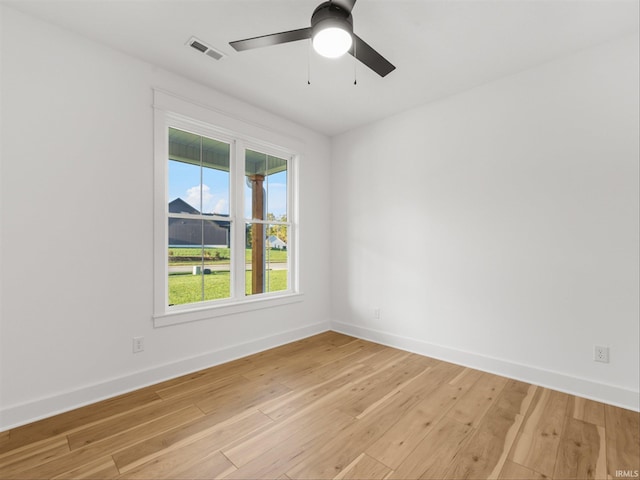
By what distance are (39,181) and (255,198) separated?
1969 millimetres

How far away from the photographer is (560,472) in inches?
64.2

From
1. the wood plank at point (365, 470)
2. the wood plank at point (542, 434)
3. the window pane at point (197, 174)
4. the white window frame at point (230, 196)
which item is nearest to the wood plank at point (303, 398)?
the wood plank at point (365, 470)

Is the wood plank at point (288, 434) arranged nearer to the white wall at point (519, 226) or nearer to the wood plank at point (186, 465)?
the wood plank at point (186, 465)

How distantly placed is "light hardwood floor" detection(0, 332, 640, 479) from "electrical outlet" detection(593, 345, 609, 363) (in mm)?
334

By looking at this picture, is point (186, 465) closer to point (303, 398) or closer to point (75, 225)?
point (303, 398)

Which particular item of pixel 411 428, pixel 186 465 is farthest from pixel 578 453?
pixel 186 465

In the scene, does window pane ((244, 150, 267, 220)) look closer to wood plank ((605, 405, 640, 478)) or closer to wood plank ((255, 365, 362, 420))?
wood plank ((255, 365, 362, 420))

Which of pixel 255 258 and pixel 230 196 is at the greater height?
pixel 230 196

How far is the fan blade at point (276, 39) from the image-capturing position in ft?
5.98

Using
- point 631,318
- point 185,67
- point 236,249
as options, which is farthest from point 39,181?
point 631,318

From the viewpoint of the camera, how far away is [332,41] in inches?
68.5

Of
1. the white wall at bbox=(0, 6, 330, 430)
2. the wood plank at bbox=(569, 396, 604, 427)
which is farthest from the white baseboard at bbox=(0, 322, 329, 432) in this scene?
the wood plank at bbox=(569, 396, 604, 427)

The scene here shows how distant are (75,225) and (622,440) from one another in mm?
4030

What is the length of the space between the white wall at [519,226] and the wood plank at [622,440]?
165 millimetres
